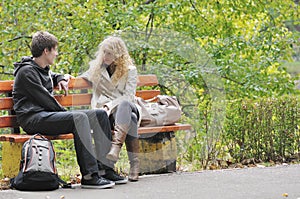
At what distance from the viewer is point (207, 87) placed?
9797 mm

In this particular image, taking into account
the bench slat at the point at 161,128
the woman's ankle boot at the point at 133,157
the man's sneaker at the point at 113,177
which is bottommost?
the man's sneaker at the point at 113,177

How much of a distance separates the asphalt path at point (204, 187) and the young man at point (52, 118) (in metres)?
0.21

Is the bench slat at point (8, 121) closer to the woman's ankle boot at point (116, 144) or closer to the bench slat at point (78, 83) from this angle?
the bench slat at point (78, 83)

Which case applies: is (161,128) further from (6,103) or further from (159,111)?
(6,103)

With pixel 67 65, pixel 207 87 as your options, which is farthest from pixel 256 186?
pixel 67 65

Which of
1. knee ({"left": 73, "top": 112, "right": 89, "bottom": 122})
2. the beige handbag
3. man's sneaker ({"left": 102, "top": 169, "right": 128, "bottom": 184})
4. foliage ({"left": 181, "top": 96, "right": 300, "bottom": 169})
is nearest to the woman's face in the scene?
the beige handbag

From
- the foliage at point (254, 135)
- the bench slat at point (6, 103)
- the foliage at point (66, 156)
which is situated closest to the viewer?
the bench slat at point (6, 103)

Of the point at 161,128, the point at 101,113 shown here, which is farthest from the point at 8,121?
the point at 161,128

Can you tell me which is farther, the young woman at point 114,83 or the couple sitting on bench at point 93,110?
the young woman at point 114,83

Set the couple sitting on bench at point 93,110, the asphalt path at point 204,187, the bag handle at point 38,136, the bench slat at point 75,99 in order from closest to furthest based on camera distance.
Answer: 1. the asphalt path at point 204,187
2. the bag handle at point 38,136
3. the couple sitting on bench at point 93,110
4. the bench slat at point 75,99

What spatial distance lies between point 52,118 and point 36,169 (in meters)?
0.58

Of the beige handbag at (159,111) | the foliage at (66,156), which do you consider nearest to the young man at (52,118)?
the beige handbag at (159,111)

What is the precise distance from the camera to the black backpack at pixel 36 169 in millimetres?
5852

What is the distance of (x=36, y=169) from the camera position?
5836 mm
